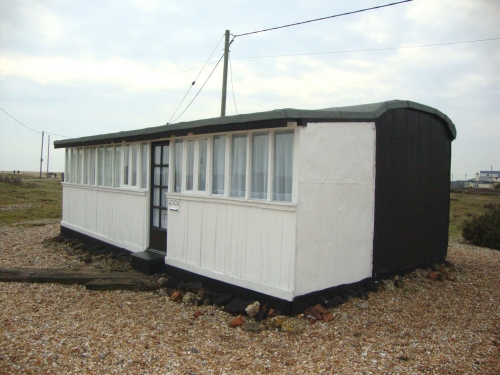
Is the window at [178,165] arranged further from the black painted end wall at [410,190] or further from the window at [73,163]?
the window at [73,163]

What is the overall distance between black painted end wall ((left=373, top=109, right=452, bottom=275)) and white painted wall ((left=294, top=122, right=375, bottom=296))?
287mm

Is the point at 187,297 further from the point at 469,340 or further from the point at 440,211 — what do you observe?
the point at 440,211

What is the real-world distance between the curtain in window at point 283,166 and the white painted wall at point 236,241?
191 mm

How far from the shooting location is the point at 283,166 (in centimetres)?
610

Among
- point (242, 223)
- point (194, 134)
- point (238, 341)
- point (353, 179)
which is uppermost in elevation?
point (194, 134)

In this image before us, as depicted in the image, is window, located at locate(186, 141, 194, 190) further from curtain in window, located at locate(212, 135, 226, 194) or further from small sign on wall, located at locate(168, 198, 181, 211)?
curtain in window, located at locate(212, 135, 226, 194)

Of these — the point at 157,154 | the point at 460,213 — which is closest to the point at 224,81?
the point at 157,154

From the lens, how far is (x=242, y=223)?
652 cm

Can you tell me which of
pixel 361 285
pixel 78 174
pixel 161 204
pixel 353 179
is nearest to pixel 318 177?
pixel 353 179

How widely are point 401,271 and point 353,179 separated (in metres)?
2.21

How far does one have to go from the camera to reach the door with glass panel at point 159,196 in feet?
28.4

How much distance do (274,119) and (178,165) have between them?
2984mm

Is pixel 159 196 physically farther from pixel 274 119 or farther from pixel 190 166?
pixel 274 119

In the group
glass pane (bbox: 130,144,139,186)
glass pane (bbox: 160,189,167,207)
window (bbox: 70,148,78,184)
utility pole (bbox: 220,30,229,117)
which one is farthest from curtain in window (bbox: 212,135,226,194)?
utility pole (bbox: 220,30,229,117)
